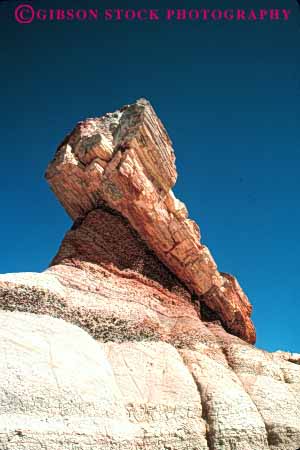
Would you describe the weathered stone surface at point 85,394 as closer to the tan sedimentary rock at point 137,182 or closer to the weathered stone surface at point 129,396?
the weathered stone surface at point 129,396

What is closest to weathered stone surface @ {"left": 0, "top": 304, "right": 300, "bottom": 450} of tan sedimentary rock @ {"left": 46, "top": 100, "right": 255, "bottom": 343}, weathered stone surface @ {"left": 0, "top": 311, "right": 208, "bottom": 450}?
weathered stone surface @ {"left": 0, "top": 311, "right": 208, "bottom": 450}

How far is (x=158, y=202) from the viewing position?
27953 millimetres

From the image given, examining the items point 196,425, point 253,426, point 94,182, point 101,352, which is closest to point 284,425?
point 253,426

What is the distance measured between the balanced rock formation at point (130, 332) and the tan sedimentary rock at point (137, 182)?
7cm

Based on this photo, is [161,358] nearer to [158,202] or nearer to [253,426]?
[253,426]

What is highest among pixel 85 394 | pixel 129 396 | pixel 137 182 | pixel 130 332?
pixel 137 182

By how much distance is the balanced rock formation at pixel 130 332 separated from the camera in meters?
15.6

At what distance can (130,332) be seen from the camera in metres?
21.1

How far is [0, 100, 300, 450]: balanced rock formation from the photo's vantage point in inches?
615

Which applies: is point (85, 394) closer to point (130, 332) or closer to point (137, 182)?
point (130, 332)

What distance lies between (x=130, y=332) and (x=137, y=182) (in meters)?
8.66

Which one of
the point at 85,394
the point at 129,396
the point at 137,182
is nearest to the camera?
the point at 85,394

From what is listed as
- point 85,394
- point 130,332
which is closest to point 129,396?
point 85,394

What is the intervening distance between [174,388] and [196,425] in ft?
5.19
